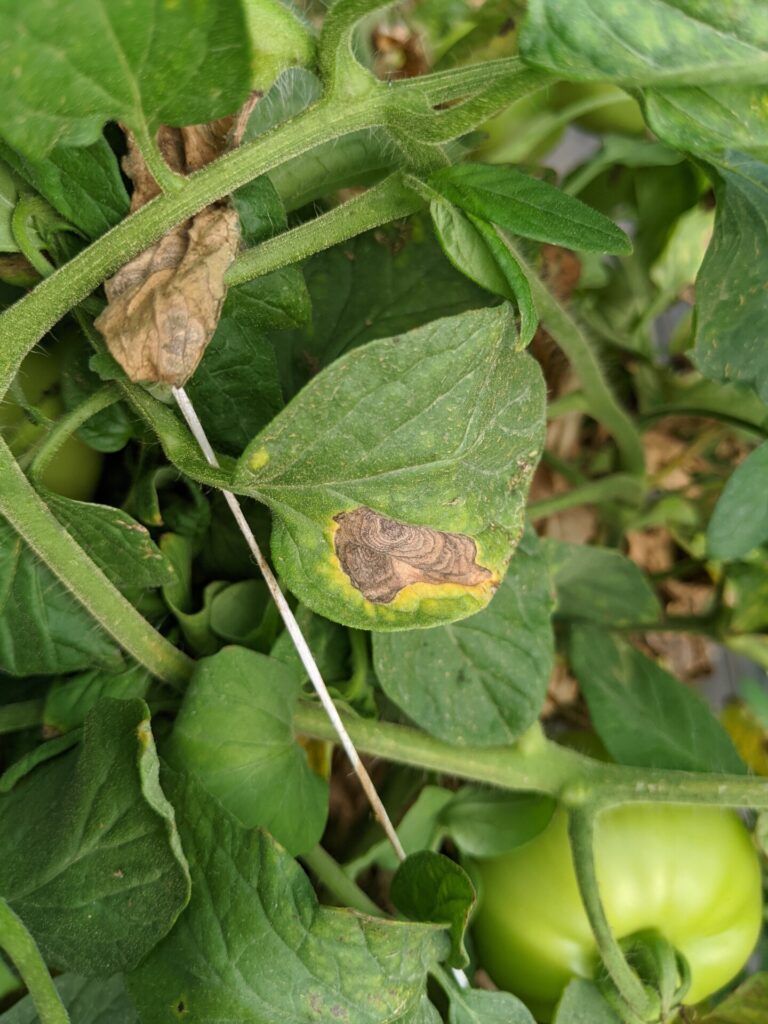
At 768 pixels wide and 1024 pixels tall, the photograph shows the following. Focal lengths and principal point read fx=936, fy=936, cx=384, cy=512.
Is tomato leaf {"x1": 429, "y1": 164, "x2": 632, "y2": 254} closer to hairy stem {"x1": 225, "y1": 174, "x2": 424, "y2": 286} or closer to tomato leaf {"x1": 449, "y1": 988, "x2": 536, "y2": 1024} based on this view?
hairy stem {"x1": 225, "y1": 174, "x2": 424, "y2": 286}

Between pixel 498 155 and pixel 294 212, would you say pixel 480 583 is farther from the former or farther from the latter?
pixel 498 155

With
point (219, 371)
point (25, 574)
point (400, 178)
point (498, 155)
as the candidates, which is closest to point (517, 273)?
point (400, 178)

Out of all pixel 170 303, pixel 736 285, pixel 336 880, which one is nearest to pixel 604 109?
pixel 736 285

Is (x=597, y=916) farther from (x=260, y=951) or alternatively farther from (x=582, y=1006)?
(x=260, y=951)

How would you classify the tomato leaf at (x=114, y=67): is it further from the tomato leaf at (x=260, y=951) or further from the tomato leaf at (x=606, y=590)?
the tomato leaf at (x=606, y=590)

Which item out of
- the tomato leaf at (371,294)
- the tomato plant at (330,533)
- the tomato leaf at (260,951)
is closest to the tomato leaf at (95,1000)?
the tomato plant at (330,533)

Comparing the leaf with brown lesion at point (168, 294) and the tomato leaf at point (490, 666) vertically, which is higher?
the leaf with brown lesion at point (168, 294)
